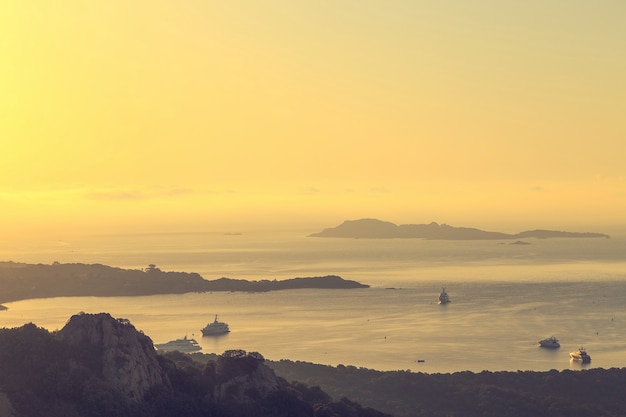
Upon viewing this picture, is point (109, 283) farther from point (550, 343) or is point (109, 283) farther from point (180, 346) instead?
point (550, 343)

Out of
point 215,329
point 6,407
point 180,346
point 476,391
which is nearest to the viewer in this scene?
point 6,407

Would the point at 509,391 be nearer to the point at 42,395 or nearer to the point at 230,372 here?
the point at 230,372

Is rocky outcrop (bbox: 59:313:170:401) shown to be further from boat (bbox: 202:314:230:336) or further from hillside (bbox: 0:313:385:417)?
boat (bbox: 202:314:230:336)

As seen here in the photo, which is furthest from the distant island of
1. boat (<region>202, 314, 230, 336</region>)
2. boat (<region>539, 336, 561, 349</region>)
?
boat (<region>539, 336, 561, 349</region>)

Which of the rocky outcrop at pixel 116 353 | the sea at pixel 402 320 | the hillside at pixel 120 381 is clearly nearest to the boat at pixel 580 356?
the sea at pixel 402 320

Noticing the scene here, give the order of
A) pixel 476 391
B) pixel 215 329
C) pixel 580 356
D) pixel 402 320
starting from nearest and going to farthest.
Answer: pixel 476 391, pixel 580 356, pixel 215 329, pixel 402 320

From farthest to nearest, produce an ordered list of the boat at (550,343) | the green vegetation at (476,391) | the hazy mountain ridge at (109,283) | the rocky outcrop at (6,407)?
the hazy mountain ridge at (109,283)
the boat at (550,343)
the green vegetation at (476,391)
the rocky outcrop at (6,407)

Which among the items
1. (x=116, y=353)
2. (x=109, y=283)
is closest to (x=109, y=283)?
(x=109, y=283)

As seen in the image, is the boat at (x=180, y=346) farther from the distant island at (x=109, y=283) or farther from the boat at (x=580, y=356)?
the distant island at (x=109, y=283)
